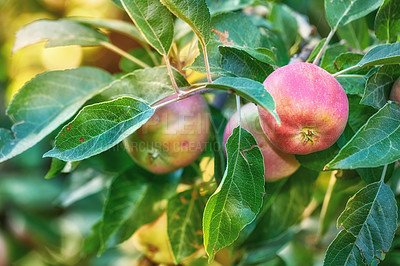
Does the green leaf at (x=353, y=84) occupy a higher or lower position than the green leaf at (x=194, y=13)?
lower

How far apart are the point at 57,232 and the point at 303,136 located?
1.64 metres

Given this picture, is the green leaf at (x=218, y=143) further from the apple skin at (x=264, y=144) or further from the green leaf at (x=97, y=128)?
the green leaf at (x=97, y=128)

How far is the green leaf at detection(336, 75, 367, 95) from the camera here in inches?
26.3

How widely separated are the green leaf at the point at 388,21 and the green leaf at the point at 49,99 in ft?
1.75

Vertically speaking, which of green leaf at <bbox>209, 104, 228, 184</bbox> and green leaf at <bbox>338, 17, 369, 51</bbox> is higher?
green leaf at <bbox>338, 17, 369, 51</bbox>

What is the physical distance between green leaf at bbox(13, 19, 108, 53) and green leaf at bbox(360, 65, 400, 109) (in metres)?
0.56

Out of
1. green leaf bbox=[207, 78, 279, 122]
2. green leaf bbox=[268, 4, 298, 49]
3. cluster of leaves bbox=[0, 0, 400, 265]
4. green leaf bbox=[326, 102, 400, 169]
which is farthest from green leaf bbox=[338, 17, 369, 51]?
green leaf bbox=[207, 78, 279, 122]

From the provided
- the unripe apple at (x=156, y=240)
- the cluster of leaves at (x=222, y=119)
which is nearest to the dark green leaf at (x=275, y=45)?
the cluster of leaves at (x=222, y=119)

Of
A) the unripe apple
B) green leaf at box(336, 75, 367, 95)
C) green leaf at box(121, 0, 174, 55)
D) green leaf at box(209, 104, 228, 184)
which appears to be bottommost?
the unripe apple

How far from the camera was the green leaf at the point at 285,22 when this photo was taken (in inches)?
41.0

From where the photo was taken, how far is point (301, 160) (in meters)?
0.71

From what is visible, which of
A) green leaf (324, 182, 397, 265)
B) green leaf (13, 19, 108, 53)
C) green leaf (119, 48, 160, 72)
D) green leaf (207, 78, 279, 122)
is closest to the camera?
green leaf (207, 78, 279, 122)

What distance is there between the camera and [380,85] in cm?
63

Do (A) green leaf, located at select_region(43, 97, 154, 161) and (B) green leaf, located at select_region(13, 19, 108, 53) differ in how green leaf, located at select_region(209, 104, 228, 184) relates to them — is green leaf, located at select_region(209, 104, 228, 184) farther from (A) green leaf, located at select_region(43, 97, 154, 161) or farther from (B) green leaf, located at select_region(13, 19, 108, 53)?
(B) green leaf, located at select_region(13, 19, 108, 53)
